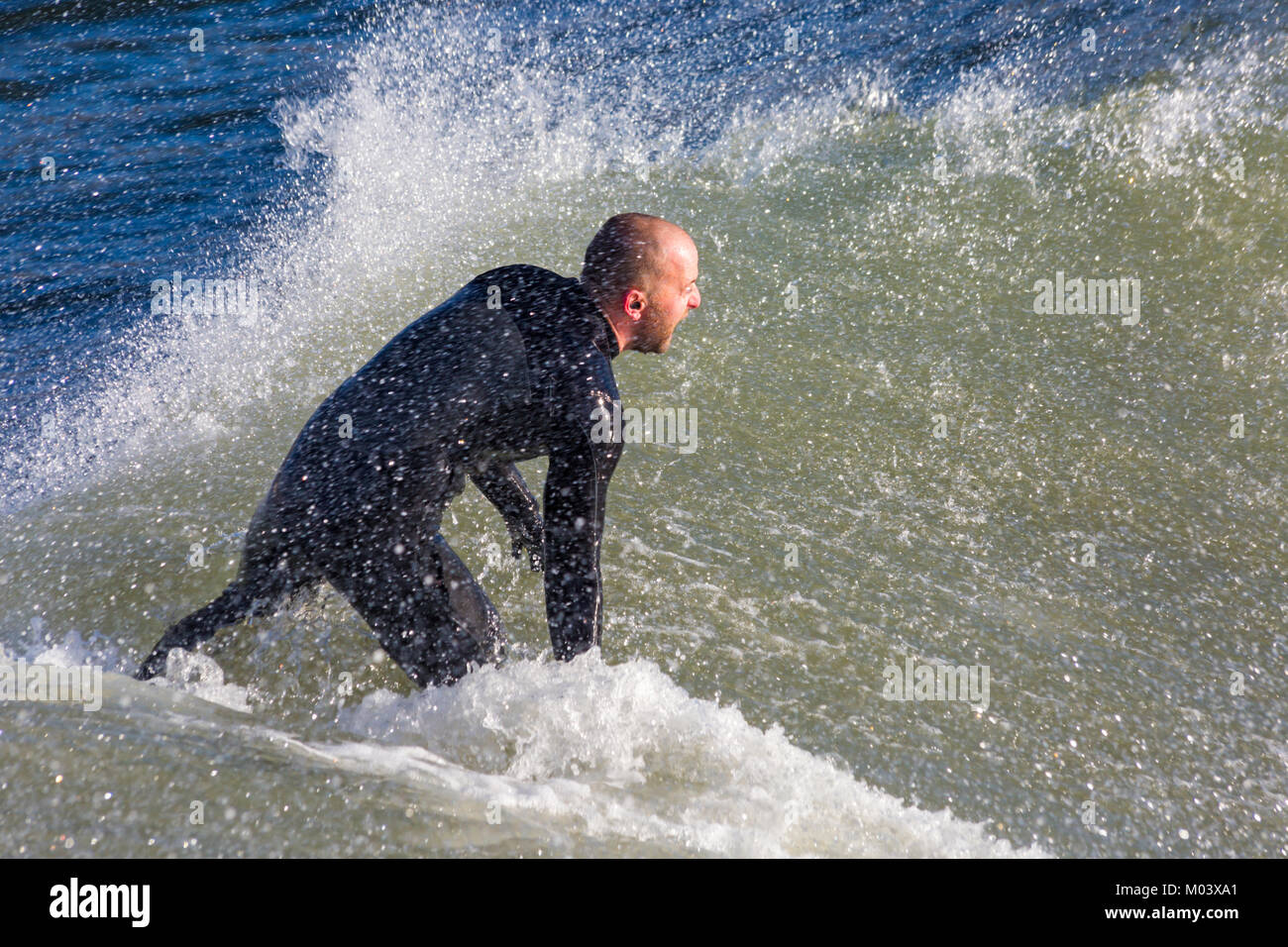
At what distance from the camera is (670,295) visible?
268cm

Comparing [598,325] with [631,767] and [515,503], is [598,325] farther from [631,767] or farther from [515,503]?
[631,767]

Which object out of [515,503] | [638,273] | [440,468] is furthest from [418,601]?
[638,273]

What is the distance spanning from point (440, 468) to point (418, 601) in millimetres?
390

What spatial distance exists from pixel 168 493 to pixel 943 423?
3.34 meters

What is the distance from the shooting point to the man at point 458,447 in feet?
8.07

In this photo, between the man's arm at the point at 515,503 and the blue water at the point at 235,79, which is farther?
the blue water at the point at 235,79

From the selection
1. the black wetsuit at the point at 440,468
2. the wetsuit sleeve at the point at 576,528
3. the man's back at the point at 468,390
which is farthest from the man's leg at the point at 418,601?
the wetsuit sleeve at the point at 576,528

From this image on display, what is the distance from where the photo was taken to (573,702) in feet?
9.11

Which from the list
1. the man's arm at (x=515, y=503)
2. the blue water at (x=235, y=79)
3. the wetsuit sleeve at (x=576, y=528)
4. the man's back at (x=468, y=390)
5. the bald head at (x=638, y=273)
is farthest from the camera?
the blue water at (x=235, y=79)

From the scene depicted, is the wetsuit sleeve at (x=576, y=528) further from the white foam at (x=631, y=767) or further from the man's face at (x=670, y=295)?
the man's face at (x=670, y=295)

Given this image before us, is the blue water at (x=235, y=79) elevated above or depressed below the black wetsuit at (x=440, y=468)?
above

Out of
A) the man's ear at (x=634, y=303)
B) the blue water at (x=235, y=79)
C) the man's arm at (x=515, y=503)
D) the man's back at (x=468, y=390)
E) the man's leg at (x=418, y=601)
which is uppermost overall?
the blue water at (x=235, y=79)

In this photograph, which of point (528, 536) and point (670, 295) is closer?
point (670, 295)

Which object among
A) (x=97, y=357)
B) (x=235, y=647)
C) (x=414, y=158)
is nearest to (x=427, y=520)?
(x=235, y=647)
